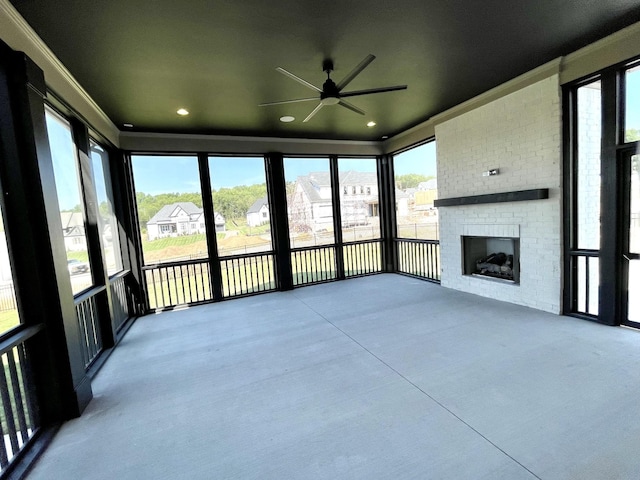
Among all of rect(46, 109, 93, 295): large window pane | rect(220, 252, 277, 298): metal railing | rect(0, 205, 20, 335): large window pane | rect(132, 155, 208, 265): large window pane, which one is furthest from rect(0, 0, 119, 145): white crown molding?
rect(220, 252, 277, 298): metal railing

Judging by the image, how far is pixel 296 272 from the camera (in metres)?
6.29

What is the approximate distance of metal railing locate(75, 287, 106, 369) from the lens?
9.89 ft

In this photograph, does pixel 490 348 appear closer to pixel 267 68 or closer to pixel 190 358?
pixel 190 358

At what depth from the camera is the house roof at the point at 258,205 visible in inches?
228

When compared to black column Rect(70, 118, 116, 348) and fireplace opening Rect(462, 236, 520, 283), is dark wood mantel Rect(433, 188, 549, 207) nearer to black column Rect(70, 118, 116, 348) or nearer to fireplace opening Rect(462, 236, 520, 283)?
fireplace opening Rect(462, 236, 520, 283)

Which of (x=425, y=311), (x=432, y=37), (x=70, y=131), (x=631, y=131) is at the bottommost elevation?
(x=425, y=311)

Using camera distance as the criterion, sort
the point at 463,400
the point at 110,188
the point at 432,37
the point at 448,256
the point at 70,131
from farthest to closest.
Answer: the point at 448,256, the point at 110,188, the point at 70,131, the point at 432,37, the point at 463,400

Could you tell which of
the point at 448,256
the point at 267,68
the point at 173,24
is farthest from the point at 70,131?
the point at 448,256

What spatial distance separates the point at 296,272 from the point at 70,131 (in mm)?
4227

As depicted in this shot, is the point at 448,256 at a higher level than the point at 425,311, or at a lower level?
higher

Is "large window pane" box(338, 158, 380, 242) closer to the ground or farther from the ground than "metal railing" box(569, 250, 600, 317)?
farther from the ground

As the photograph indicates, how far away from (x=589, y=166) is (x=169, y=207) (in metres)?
6.05

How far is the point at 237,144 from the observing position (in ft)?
18.3

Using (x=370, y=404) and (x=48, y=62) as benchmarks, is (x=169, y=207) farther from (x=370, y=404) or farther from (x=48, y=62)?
(x=370, y=404)
